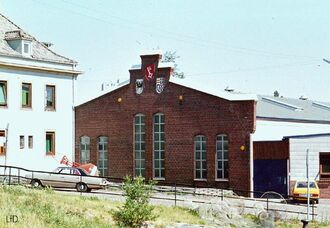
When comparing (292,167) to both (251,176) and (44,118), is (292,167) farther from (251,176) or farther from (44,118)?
(44,118)

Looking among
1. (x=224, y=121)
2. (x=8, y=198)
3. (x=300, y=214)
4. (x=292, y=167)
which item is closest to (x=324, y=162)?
(x=292, y=167)

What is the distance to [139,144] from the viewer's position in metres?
47.5

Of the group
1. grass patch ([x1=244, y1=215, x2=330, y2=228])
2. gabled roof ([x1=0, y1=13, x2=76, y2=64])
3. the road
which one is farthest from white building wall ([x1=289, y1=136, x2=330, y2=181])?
gabled roof ([x1=0, y1=13, x2=76, y2=64])

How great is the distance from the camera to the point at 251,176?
41.6 m

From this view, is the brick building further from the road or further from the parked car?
the parked car

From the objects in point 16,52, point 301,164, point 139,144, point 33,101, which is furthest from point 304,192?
point 16,52

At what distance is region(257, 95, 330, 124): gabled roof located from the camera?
48.9m

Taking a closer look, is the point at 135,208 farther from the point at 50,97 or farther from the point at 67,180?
the point at 50,97

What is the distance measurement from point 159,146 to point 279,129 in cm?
824

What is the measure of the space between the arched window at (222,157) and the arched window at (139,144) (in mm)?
6148

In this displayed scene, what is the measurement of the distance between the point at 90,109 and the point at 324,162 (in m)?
17.2

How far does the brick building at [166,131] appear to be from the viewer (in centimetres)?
4216

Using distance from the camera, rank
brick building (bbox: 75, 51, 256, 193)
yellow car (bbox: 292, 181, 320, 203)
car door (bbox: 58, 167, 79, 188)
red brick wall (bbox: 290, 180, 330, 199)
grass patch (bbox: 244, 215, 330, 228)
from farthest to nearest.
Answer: brick building (bbox: 75, 51, 256, 193) → red brick wall (bbox: 290, 180, 330, 199) → yellow car (bbox: 292, 181, 320, 203) → car door (bbox: 58, 167, 79, 188) → grass patch (bbox: 244, 215, 330, 228)

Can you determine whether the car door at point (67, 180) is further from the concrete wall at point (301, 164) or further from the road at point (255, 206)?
the concrete wall at point (301, 164)
